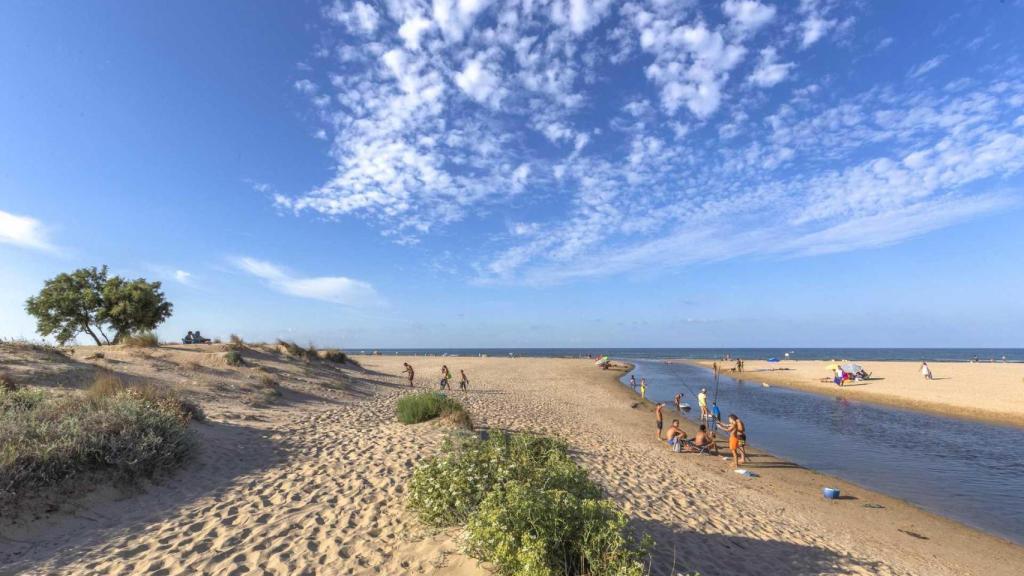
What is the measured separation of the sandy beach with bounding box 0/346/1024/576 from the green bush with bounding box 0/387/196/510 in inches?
17.2

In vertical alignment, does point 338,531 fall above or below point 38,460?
below

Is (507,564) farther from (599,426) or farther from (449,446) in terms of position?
(599,426)

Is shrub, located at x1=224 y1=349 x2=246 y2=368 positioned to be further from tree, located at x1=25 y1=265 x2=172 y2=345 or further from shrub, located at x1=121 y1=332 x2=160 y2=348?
tree, located at x1=25 y1=265 x2=172 y2=345

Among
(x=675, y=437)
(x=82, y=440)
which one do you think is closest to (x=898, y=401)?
(x=675, y=437)

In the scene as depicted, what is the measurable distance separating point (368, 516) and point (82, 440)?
16.1 feet

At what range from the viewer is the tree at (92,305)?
30.2 meters

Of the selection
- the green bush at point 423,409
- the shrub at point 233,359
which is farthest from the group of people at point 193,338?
the green bush at point 423,409

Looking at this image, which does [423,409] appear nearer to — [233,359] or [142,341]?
[233,359]

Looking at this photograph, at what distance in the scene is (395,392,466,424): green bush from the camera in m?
14.0

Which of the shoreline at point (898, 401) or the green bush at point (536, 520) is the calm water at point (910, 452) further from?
the green bush at point (536, 520)

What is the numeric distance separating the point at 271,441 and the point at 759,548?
33.9ft

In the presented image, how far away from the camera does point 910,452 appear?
17.0 metres

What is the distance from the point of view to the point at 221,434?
10.7 meters

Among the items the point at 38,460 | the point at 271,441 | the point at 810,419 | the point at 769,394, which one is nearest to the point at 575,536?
the point at 38,460
